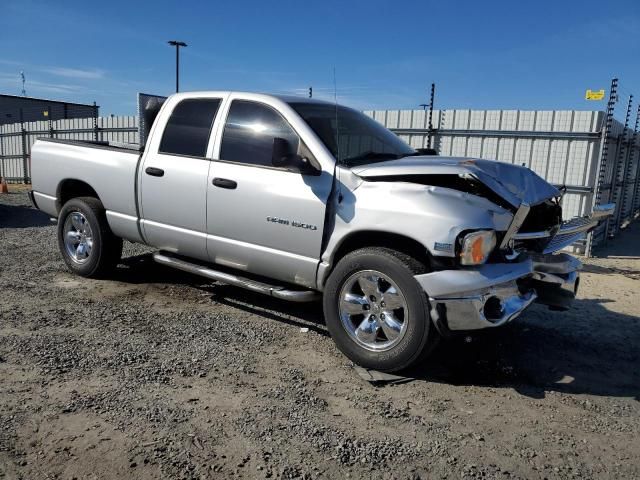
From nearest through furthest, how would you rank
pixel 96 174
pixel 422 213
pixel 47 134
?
pixel 422 213 < pixel 96 174 < pixel 47 134

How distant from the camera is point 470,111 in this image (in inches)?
405

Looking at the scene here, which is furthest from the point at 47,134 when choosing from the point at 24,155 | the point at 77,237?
the point at 77,237

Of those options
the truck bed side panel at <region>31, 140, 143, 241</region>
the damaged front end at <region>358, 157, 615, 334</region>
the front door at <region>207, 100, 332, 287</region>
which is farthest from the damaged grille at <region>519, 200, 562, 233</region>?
the truck bed side panel at <region>31, 140, 143, 241</region>

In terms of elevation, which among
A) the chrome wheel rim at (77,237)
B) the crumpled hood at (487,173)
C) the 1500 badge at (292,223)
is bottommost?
the chrome wheel rim at (77,237)

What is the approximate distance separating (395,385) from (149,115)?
12.6 ft

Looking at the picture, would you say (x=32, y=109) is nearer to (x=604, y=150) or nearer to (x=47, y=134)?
(x=47, y=134)

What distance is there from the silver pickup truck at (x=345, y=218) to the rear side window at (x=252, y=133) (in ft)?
0.04

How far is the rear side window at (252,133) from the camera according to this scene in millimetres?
4385

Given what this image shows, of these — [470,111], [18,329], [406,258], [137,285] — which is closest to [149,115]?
[137,285]

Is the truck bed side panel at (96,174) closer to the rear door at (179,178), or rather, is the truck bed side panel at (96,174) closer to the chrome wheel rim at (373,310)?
the rear door at (179,178)

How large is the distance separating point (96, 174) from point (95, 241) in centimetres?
73

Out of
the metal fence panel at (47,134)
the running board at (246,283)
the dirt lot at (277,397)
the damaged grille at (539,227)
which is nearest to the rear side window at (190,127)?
the running board at (246,283)

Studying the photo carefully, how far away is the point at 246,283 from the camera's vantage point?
4469 mm

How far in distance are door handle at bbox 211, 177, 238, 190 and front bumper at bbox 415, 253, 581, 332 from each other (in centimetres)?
182
